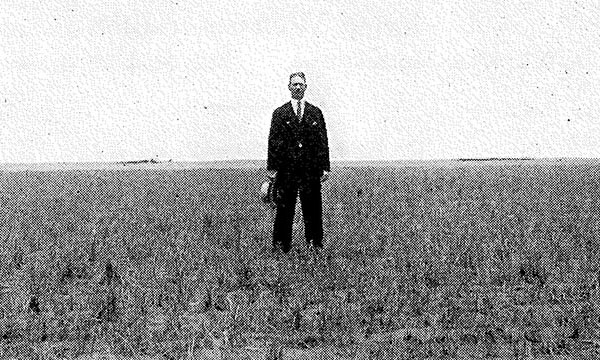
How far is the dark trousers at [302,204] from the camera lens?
8.59 m

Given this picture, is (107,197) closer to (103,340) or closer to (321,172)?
(321,172)

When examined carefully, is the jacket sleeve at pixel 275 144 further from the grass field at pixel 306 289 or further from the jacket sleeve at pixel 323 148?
the grass field at pixel 306 289

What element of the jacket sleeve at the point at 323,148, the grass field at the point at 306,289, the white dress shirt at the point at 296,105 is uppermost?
the white dress shirt at the point at 296,105

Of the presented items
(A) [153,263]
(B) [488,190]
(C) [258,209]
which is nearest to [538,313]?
(A) [153,263]

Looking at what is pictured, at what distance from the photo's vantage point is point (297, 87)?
830 cm

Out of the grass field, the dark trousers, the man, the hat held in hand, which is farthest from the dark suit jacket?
the grass field

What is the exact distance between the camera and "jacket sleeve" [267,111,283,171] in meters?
8.45

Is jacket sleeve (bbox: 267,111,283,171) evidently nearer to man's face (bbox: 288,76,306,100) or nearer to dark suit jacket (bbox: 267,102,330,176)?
dark suit jacket (bbox: 267,102,330,176)

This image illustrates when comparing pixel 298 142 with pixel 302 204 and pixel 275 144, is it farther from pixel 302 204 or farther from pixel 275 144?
pixel 302 204

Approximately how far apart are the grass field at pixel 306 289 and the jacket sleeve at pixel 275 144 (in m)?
1.12

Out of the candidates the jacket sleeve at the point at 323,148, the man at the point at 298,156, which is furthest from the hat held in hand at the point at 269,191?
the jacket sleeve at the point at 323,148

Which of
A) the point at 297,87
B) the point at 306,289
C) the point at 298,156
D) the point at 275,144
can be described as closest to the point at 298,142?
the point at 298,156

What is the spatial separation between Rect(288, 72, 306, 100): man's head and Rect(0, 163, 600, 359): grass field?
1881 mm

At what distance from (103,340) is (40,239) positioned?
600cm
